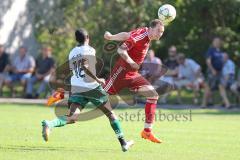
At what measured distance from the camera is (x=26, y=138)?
40.7 ft

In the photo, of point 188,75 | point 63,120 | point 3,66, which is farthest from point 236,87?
point 63,120

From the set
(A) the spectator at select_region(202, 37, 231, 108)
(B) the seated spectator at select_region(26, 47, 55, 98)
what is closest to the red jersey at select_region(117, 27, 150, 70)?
(A) the spectator at select_region(202, 37, 231, 108)

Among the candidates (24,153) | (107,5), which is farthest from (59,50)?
(24,153)

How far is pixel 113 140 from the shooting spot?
41.0 feet

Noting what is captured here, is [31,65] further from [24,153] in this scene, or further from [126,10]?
[24,153]

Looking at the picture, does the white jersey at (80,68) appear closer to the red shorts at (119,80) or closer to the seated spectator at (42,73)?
the red shorts at (119,80)

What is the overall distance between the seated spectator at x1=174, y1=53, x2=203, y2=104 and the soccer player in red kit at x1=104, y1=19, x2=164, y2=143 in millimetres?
10052

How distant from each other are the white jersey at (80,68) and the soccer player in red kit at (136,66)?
1.01m

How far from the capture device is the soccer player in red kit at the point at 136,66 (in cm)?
1218

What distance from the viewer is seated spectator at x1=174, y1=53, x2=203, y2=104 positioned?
22594 millimetres

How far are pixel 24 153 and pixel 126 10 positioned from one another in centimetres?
1735

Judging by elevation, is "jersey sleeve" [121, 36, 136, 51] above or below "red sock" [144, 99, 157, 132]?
above

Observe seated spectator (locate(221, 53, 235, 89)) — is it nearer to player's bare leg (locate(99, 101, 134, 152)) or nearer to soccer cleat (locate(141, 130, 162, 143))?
soccer cleat (locate(141, 130, 162, 143))

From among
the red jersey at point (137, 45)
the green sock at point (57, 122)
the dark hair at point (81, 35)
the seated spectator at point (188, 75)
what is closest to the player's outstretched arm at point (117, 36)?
the red jersey at point (137, 45)
